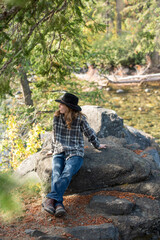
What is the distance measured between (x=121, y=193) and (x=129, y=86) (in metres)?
13.9

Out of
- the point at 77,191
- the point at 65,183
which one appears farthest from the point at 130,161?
the point at 65,183

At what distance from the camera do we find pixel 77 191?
172 inches

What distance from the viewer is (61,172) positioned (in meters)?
4.01

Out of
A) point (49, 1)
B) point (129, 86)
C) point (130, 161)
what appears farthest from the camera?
point (129, 86)

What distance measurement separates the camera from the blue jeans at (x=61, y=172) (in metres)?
3.66

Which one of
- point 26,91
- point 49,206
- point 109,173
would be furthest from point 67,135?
point 26,91

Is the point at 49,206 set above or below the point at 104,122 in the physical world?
below

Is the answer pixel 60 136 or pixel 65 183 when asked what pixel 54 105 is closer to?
pixel 60 136

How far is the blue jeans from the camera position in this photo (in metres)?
3.66

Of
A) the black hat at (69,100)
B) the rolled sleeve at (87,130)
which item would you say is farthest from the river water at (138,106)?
the black hat at (69,100)

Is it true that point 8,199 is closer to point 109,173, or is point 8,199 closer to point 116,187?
point 109,173

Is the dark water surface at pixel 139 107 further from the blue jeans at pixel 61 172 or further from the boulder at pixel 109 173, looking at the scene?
the blue jeans at pixel 61 172

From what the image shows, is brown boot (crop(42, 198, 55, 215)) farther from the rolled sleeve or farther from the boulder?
the rolled sleeve

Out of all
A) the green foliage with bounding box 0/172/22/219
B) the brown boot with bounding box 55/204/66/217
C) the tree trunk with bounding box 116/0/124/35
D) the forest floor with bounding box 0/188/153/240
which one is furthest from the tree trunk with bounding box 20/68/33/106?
the tree trunk with bounding box 116/0/124/35
